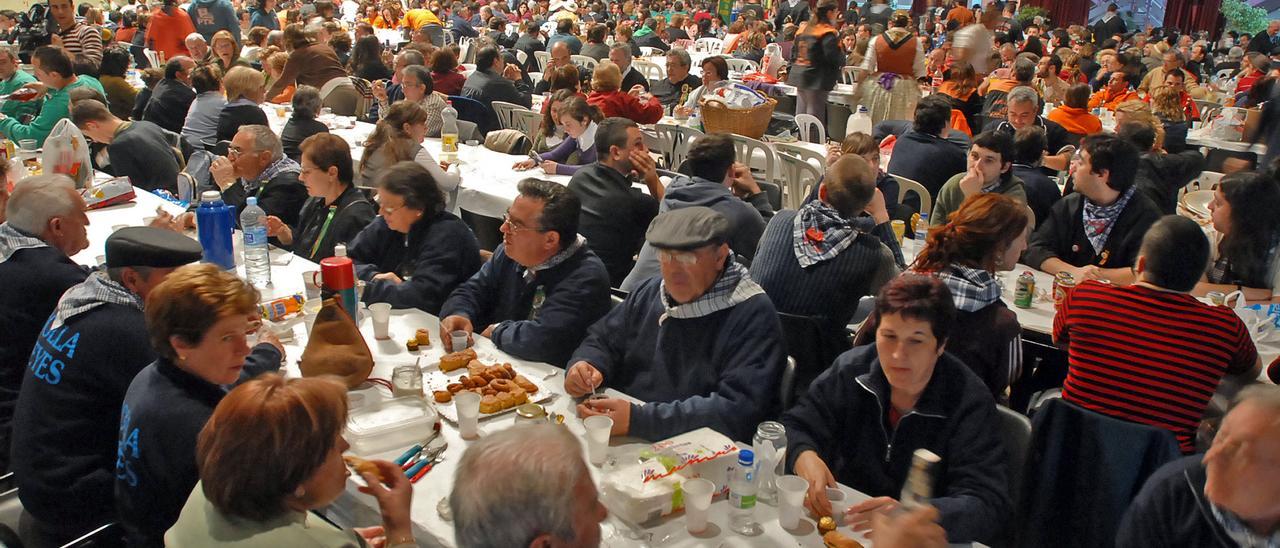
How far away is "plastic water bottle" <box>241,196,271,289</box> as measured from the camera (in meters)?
3.82

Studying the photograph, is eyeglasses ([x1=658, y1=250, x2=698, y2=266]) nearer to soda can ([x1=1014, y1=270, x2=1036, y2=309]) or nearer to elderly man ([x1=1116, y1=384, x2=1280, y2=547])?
elderly man ([x1=1116, y1=384, x2=1280, y2=547])

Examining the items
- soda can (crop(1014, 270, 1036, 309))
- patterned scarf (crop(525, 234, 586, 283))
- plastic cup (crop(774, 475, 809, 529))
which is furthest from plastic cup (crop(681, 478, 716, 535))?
soda can (crop(1014, 270, 1036, 309))

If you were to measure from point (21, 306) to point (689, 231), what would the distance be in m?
2.16

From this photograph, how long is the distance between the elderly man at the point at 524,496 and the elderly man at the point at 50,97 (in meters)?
5.89

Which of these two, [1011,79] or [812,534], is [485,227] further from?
[1011,79]

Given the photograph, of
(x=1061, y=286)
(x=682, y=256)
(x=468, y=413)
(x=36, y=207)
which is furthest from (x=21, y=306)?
(x=1061, y=286)

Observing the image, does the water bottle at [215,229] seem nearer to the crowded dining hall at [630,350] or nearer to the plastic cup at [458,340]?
the crowded dining hall at [630,350]

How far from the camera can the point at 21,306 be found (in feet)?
9.99

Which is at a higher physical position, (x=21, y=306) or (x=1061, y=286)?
(x=21, y=306)

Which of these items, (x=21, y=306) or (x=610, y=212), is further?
(x=610, y=212)

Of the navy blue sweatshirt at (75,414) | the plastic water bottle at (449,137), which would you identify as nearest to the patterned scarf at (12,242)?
the navy blue sweatshirt at (75,414)

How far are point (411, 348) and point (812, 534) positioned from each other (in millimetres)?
1571

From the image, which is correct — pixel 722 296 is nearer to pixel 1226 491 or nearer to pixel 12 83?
pixel 1226 491

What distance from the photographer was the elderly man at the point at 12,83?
6.74 metres
